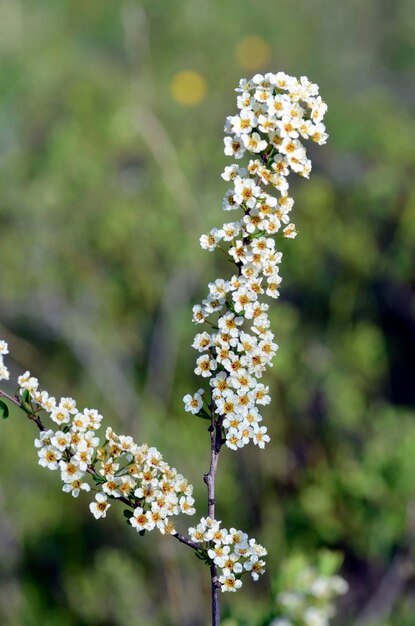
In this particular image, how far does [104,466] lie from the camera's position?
1.35 m

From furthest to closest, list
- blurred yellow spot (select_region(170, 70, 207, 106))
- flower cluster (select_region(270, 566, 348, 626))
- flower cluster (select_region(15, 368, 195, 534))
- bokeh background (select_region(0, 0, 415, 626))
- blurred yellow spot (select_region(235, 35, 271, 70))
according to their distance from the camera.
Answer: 1. blurred yellow spot (select_region(235, 35, 271, 70))
2. blurred yellow spot (select_region(170, 70, 207, 106))
3. bokeh background (select_region(0, 0, 415, 626))
4. flower cluster (select_region(270, 566, 348, 626))
5. flower cluster (select_region(15, 368, 195, 534))

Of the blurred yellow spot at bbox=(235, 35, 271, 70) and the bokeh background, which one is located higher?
the blurred yellow spot at bbox=(235, 35, 271, 70)

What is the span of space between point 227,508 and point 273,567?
51 centimetres

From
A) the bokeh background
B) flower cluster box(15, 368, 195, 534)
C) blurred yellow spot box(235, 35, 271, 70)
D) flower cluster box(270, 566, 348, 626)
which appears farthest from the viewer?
blurred yellow spot box(235, 35, 271, 70)

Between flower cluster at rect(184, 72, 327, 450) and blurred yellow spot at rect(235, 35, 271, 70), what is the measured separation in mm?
6633

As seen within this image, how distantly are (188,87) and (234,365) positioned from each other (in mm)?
5951

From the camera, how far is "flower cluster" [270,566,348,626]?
188 centimetres

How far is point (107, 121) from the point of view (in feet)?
18.4

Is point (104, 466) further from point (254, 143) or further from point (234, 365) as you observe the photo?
point (254, 143)

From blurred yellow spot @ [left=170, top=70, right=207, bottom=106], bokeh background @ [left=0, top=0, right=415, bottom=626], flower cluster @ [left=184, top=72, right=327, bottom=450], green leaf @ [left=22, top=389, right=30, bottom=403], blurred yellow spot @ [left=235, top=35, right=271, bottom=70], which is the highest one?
blurred yellow spot @ [left=235, top=35, right=271, bottom=70]

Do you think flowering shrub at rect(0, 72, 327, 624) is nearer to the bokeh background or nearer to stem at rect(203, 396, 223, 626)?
stem at rect(203, 396, 223, 626)

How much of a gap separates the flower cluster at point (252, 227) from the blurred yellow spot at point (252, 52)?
6633 millimetres

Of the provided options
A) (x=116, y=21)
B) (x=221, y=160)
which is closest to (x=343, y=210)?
(x=221, y=160)

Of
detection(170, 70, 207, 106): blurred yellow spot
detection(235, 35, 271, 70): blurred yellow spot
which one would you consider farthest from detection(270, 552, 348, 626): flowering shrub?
detection(235, 35, 271, 70): blurred yellow spot
